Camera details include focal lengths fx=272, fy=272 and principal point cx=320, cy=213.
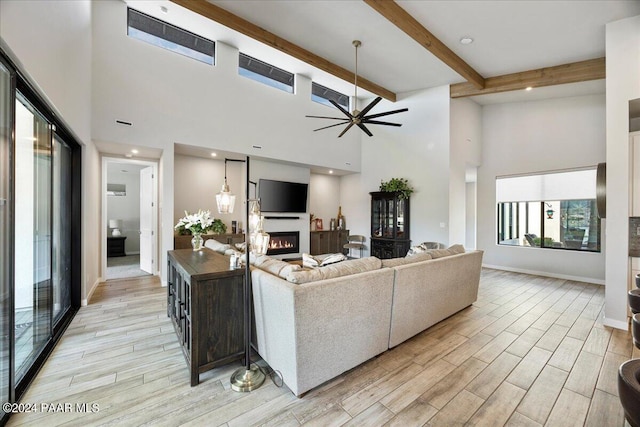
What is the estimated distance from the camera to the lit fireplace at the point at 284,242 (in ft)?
22.2

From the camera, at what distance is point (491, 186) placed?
684 centimetres

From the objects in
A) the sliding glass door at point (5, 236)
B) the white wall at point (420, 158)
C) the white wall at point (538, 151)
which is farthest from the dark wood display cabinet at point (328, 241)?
the sliding glass door at point (5, 236)

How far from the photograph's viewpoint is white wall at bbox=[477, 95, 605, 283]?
552cm

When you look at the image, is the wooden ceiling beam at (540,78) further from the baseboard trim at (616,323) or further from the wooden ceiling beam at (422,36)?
the baseboard trim at (616,323)

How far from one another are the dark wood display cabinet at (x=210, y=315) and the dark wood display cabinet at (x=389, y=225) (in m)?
5.13

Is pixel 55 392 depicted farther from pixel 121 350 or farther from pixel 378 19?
pixel 378 19

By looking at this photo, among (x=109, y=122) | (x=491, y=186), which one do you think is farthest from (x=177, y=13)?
(x=491, y=186)

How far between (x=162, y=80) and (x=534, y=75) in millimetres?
6893

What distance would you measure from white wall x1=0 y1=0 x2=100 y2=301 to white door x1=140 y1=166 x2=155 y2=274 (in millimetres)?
898

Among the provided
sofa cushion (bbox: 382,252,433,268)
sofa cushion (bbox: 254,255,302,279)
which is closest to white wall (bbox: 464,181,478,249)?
sofa cushion (bbox: 382,252,433,268)

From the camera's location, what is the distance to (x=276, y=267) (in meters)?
2.29

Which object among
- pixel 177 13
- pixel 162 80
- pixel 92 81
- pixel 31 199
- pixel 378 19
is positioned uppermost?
pixel 177 13

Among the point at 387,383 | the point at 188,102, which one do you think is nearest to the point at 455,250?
the point at 387,383

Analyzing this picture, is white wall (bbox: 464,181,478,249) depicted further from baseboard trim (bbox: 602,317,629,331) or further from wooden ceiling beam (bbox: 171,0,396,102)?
baseboard trim (bbox: 602,317,629,331)
